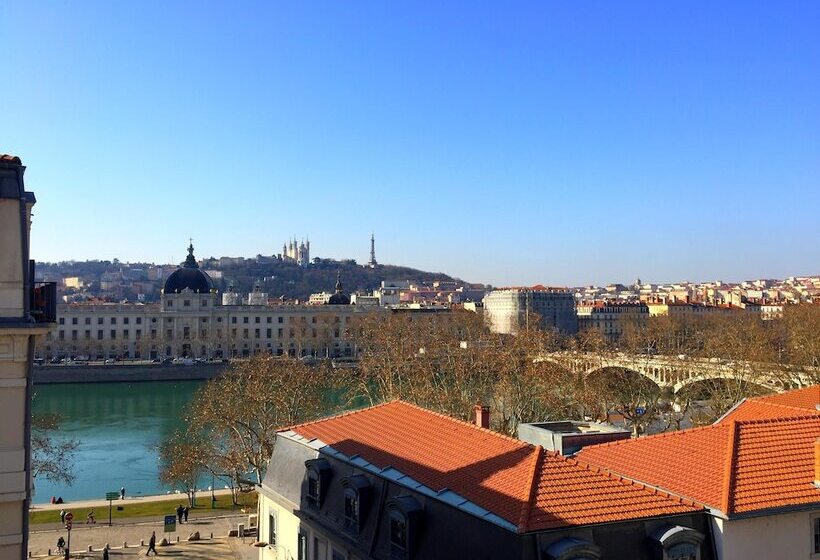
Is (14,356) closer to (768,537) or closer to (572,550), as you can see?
(572,550)

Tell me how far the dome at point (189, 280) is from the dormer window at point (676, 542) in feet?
260

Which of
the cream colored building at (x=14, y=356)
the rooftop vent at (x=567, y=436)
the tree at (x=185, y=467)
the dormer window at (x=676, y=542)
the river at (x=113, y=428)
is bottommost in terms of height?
the river at (x=113, y=428)

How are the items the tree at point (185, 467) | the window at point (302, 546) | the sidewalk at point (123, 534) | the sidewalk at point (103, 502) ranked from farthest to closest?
the sidewalk at point (103, 502) → the tree at point (185, 467) → the sidewalk at point (123, 534) → the window at point (302, 546)

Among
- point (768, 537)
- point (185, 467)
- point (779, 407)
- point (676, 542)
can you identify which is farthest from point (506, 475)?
point (185, 467)

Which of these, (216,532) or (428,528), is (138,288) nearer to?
(216,532)

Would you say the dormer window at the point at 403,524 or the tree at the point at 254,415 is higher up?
the dormer window at the point at 403,524

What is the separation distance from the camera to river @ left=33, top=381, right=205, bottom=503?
2831 cm

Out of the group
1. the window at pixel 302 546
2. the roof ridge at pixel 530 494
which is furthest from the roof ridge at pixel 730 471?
the window at pixel 302 546

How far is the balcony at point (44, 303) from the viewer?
8555 mm

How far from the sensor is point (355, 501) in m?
11.0

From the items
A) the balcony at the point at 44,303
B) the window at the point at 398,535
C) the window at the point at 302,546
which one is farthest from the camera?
the window at the point at 302,546

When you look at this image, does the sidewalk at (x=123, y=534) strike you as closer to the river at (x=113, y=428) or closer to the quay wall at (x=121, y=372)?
the river at (x=113, y=428)

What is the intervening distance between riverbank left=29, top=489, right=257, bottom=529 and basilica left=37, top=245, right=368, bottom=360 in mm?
52932

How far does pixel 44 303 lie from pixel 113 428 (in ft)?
113
